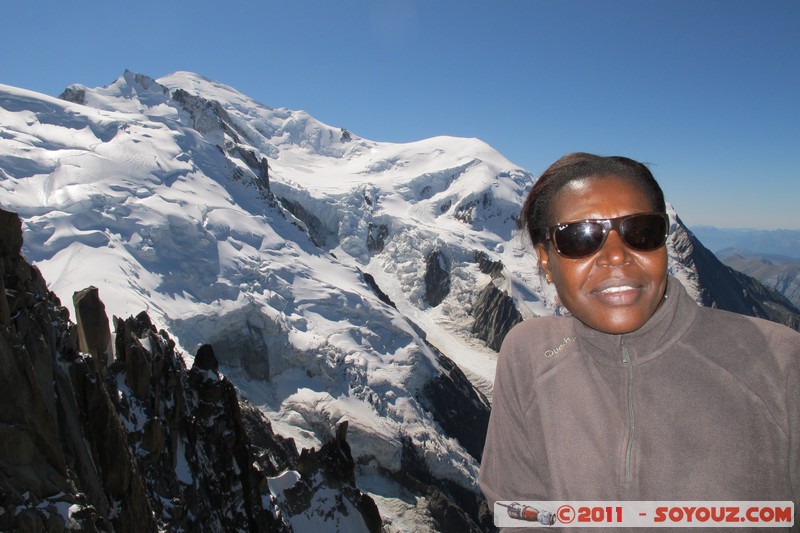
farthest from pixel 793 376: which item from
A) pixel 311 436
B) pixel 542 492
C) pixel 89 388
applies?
pixel 311 436

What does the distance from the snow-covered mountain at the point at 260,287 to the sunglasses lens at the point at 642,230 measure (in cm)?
4444

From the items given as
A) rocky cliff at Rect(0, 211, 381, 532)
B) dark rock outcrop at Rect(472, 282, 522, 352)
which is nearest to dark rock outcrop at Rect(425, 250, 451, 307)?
dark rock outcrop at Rect(472, 282, 522, 352)

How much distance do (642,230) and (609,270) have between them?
28cm

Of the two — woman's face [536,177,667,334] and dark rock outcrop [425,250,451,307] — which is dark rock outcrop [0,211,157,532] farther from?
dark rock outcrop [425,250,451,307]

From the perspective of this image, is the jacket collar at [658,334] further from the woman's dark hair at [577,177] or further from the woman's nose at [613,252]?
the woman's dark hair at [577,177]

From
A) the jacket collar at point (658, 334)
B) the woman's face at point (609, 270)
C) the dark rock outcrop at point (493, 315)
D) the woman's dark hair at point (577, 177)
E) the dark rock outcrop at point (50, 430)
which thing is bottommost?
the dark rock outcrop at point (493, 315)

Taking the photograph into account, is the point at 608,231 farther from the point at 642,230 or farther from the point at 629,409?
the point at 629,409

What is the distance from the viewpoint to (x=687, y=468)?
2.48 metres

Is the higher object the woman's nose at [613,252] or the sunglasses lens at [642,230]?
the sunglasses lens at [642,230]

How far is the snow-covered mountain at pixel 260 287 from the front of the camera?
4991 cm

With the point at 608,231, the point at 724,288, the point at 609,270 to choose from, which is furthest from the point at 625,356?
the point at 724,288

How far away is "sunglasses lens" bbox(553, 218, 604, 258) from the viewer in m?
2.83

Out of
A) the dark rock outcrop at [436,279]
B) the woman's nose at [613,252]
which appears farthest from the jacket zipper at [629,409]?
the dark rock outcrop at [436,279]

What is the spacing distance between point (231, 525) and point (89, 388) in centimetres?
1097
